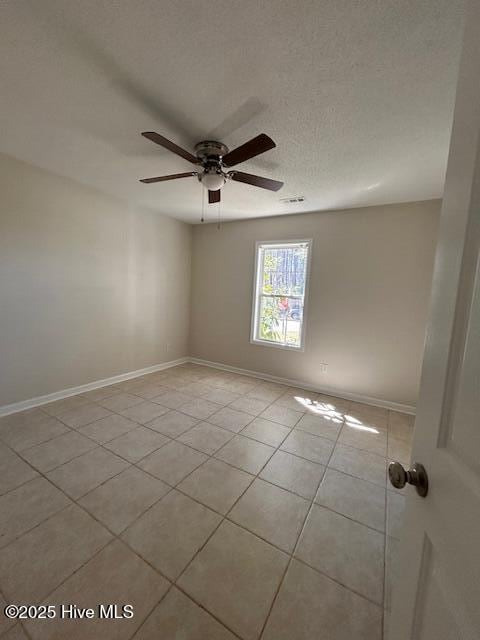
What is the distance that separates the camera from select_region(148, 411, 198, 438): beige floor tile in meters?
2.44

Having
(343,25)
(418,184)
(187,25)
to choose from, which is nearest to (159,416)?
(187,25)

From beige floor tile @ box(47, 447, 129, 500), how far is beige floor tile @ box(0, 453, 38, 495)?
0.47ft

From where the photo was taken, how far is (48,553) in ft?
4.27

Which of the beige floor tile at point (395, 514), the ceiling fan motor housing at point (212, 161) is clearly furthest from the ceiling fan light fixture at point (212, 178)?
the beige floor tile at point (395, 514)

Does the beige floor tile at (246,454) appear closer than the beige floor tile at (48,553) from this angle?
No

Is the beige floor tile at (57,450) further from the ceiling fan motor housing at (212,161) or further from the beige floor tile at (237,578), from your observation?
the ceiling fan motor housing at (212,161)

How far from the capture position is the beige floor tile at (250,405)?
2965 millimetres

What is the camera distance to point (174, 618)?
1077 mm

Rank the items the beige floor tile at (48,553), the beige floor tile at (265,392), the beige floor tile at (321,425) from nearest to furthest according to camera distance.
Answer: the beige floor tile at (48,553) → the beige floor tile at (321,425) → the beige floor tile at (265,392)

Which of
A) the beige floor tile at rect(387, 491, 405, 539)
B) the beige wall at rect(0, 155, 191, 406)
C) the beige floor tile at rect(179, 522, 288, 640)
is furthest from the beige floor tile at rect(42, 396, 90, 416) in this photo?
the beige floor tile at rect(387, 491, 405, 539)

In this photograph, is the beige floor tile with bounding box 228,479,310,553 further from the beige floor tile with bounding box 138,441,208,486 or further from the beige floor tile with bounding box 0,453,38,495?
the beige floor tile with bounding box 0,453,38,495

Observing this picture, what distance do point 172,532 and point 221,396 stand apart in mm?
1899

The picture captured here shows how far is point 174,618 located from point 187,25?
8.47ft

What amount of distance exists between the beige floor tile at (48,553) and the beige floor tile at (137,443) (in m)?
0.55
